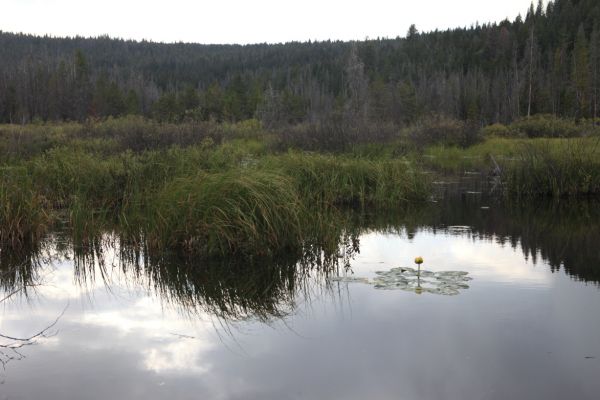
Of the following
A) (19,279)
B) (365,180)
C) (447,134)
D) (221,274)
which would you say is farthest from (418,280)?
(447,134)

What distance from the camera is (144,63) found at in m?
143

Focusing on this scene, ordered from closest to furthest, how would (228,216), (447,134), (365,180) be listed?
(228,216) → (365,180) → (447,134)

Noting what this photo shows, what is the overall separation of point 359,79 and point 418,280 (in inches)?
1248

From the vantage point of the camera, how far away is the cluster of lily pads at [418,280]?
22.9 feet

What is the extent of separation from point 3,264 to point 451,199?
994 centimetres

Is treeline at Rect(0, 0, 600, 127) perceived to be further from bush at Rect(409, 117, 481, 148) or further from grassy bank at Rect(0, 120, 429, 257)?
grassy bank at Rect(0, 120, 429, 257)

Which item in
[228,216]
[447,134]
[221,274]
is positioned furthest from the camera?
[447,134]

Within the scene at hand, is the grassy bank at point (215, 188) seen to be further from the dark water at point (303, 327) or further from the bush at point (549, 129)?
the bush at point (549, 129)

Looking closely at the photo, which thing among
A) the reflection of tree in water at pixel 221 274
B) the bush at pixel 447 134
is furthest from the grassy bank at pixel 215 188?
the bush at pixel 447 134

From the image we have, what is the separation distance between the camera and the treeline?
2431 inches

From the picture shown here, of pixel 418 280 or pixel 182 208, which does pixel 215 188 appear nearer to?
pixel 182 208

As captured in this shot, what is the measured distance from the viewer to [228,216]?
805 cm

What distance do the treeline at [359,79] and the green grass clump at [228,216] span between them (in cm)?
1502

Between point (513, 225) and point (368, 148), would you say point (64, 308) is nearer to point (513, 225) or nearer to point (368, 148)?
point (513, 225)
